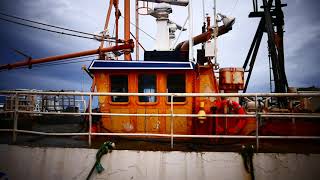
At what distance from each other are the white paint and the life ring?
151 centimetres

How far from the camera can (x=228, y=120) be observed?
22.0ft

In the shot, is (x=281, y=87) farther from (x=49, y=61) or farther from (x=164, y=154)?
(x=49, y=61)

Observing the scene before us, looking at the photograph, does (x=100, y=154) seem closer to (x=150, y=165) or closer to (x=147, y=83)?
(x=150, y=165)

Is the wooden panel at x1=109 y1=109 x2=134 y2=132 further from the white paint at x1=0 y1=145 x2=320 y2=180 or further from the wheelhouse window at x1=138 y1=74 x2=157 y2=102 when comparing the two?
the white paint at x1=0 y1=145 x2=320 y2=180

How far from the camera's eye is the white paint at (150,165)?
4.91 m

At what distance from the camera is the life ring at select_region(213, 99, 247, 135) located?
640cm

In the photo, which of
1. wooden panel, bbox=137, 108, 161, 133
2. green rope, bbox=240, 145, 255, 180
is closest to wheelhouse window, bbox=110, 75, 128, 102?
wooden panel, bbox=137, 108, 161, 133

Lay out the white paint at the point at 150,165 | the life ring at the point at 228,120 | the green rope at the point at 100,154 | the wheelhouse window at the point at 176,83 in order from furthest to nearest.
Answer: the wheelhouse window at the point at 176,83 < the life ring at the point at 228,120 < the green rope at the point at 100,154 < the white paint at the point at 150,165

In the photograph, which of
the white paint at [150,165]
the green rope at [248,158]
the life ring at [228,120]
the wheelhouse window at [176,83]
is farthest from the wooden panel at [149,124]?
the green rope at [248,158]

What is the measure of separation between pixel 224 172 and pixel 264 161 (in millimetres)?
836

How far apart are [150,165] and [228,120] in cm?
272

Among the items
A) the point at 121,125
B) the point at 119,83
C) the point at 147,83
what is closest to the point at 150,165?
the point at 121,125

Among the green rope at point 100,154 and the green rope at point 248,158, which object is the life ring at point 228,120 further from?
the green rope at point 100,154

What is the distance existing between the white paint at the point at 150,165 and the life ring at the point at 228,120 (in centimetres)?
151
